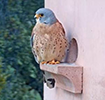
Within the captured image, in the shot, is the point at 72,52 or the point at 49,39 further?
the point at 72,52

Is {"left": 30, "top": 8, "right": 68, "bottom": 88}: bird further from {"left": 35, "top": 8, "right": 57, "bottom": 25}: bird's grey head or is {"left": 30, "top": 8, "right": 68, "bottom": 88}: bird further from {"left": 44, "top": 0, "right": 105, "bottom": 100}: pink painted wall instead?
{"left": 44, "top": 0, "right": 105, "bottom": 100}: pink painted wall

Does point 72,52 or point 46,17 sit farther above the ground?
point 46,17

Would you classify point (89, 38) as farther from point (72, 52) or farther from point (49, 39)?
point (72, 52)

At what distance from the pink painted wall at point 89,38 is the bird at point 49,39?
0.35 feet

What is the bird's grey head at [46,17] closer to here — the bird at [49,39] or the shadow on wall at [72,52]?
the bird at [49,39]

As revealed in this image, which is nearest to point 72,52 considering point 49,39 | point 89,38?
point 49,39

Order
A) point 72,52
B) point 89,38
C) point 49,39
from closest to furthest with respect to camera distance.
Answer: point 89,38, point 49,39, point 72,52

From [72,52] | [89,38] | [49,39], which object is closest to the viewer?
[89,38]

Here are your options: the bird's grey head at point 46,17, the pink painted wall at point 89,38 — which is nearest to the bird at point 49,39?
the bird's grey head at point 46,17

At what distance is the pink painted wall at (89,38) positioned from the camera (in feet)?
10.2

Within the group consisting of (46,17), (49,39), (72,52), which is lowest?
(72,52)

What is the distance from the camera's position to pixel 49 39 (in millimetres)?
3611

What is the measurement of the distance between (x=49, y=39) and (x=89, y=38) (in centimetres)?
39

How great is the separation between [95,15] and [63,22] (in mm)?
737
